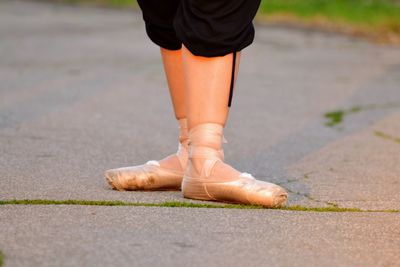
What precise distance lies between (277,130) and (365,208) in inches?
85.2

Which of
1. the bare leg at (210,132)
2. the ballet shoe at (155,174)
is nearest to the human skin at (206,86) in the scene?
the bare leg at (210,132)

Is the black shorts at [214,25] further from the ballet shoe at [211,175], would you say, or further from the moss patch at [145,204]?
the moss patch at [145,204]

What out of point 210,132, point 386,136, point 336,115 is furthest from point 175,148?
point 336,115

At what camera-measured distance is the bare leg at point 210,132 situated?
316 cm

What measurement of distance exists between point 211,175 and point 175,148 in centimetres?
142

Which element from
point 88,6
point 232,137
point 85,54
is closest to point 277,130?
point 232,137

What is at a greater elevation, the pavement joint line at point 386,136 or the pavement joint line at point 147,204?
the pavement joint line at point 147,204

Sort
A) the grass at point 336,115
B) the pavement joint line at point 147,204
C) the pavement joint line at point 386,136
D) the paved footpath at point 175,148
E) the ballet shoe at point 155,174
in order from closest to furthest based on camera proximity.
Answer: the paved footpath at point 175,148, the pavement joint line at point 147,204, the ballet shoe at point 155,174, the pavement joint line at point 386,136, the grass at point 336,115

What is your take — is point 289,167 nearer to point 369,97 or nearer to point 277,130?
point 277,130

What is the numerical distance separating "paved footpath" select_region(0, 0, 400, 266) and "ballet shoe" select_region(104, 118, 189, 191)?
0.04 metres

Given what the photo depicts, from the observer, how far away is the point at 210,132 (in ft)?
10.5

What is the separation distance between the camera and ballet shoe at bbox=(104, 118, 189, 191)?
3363mm

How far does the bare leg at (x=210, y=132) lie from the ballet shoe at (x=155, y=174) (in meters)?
0.19

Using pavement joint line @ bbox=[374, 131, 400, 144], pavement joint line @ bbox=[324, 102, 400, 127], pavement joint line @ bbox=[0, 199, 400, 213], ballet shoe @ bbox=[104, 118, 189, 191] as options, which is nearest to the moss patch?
pavement joint line @ bbox=[0, 199, 400, 213]
